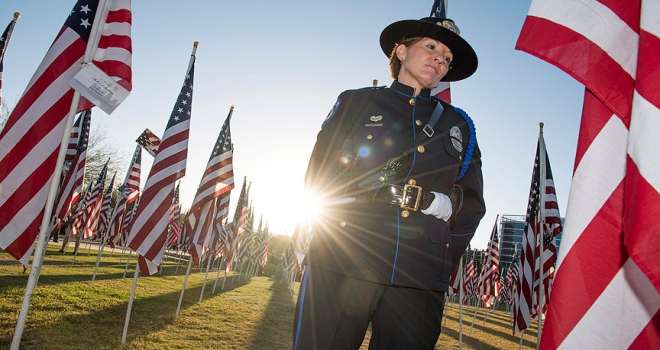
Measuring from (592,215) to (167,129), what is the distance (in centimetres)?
686

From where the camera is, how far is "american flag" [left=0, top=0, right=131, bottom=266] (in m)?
3.31

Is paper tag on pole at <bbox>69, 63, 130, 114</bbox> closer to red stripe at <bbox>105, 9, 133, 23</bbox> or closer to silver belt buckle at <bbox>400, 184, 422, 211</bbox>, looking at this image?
red stripe at <bbox>105, 9, 133, 23</bbox>

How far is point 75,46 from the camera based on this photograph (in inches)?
140

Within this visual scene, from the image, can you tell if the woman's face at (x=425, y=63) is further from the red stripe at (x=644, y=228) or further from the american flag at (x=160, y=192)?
the american flag at (x=160, y=192)

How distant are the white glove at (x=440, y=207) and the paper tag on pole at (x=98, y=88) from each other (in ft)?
8.73

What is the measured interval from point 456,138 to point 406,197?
0.59m

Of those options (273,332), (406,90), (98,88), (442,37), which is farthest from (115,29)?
(273,332)

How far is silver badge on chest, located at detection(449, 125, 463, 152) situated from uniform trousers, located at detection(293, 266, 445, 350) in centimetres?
87

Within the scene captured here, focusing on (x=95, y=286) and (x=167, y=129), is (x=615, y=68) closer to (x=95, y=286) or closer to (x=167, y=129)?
(x=167, y=129)

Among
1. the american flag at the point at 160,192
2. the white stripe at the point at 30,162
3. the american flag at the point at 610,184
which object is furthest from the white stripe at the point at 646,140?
the american flag at the point at 160,192

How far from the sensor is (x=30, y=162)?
3.38 metres

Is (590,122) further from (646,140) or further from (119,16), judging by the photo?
(119,16)

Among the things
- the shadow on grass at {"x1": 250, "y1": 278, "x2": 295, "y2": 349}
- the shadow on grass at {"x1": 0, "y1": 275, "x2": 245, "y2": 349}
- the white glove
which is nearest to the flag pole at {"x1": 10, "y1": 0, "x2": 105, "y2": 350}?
the shadow on grass at {"x1": 0, "y1": 275, "x2": 245, "y2": 349}

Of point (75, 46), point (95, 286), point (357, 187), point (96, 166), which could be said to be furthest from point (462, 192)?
point (96, 166)
